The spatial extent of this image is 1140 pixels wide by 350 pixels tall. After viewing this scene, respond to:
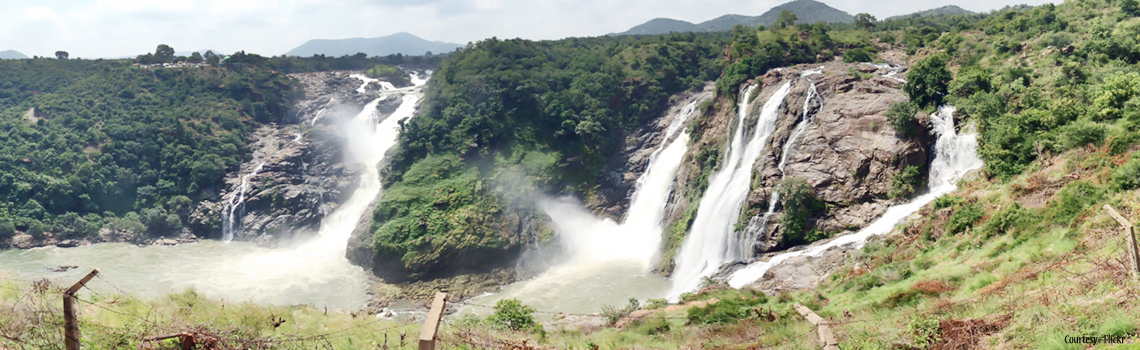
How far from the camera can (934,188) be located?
938 inches

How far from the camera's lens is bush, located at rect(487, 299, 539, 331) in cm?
1841

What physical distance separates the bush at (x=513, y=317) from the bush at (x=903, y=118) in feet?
61.0

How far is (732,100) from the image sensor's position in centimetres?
3828

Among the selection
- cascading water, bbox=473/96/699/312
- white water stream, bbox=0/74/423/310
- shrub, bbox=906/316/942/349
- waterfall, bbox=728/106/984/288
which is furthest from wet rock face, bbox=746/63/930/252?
white water stream, bbox=0/74/423/310

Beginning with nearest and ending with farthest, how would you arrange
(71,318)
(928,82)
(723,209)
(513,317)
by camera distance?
(71,318)
(513,317)
(928,82)
(723,209)

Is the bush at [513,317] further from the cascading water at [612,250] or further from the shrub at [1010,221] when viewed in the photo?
the shrub at [1010,221]

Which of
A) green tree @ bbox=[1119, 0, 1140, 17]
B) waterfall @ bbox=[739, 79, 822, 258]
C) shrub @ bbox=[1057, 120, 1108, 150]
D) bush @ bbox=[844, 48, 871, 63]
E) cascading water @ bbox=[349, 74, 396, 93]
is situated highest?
cascading water @ bbox=[349, 74, 396, 93]

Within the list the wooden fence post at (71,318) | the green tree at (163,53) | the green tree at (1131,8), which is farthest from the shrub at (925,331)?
the green tree at (163,53)

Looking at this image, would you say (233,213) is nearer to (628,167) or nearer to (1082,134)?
(628,167)

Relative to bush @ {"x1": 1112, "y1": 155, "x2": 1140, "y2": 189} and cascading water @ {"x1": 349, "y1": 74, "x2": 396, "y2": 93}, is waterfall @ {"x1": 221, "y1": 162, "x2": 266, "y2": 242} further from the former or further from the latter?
bush @ {"x1": 1112, "y1": 155, "x2": 1140, "y2": 189}

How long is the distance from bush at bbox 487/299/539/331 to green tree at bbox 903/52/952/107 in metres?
21.0

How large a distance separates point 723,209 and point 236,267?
30.9 metres

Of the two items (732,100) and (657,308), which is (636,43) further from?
(657,308)

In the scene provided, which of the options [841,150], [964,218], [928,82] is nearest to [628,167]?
[841,150]
